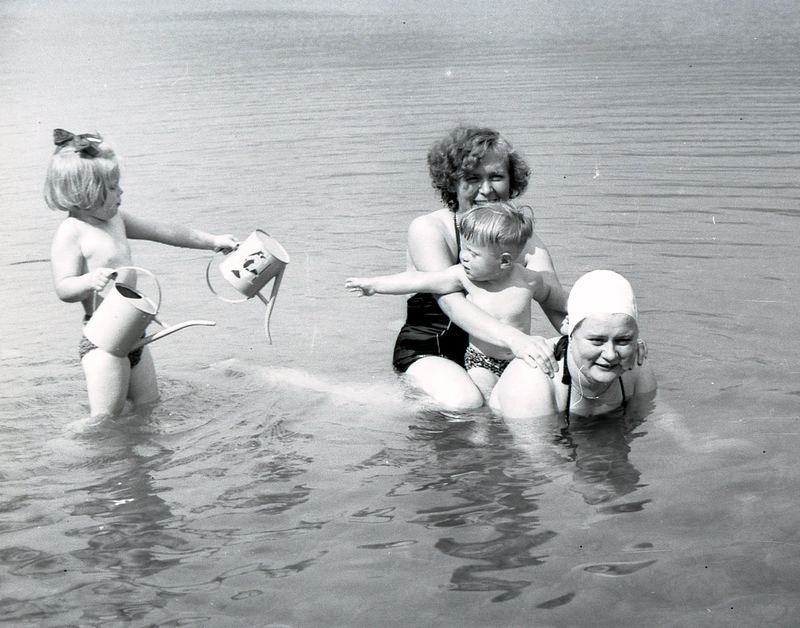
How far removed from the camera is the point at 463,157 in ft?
20.7

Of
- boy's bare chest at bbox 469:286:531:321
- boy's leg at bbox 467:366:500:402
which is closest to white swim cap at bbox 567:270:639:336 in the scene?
boy's bare chest at bbox 469:286:531:321

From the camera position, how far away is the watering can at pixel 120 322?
225 inches

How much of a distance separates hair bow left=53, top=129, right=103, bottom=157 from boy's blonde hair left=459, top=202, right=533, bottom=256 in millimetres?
1929

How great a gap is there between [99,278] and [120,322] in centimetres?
28

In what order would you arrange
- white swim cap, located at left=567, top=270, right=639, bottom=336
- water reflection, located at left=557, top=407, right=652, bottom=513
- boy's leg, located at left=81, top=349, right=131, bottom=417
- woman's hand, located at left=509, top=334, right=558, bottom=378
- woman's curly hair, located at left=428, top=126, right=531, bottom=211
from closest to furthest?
water reflection, located at left=557, top=407, right=652, bottom=513 → white swim cap, located at left=567, top=270, right=639, bottom=336 → woman's hand, located at left=509, top=334, right=558, bottom=378 → boy's leg, located at left=81, top=349, right=131, bottom=417 → woman's curly hair, located at left=428, top=126, right=531, bottom=211

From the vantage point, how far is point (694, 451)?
5297mm

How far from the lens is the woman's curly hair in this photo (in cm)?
628

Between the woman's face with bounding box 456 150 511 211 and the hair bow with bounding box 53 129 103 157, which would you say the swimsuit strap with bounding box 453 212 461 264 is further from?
the hair bow with bounding box 53 129 103 157

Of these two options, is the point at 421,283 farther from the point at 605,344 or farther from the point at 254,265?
the point at 605,344

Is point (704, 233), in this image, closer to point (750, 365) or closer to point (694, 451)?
point (750, 365)

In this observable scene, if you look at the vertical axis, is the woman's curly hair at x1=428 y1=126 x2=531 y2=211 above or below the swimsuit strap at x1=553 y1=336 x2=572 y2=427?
above

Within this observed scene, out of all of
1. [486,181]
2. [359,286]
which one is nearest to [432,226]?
[486,181]

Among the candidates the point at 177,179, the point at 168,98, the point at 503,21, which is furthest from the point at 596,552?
the point at 503,21

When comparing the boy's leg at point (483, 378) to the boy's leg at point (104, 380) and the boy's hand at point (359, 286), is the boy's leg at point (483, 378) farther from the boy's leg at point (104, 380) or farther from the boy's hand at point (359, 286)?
the boy's leg at point (104, 380)
